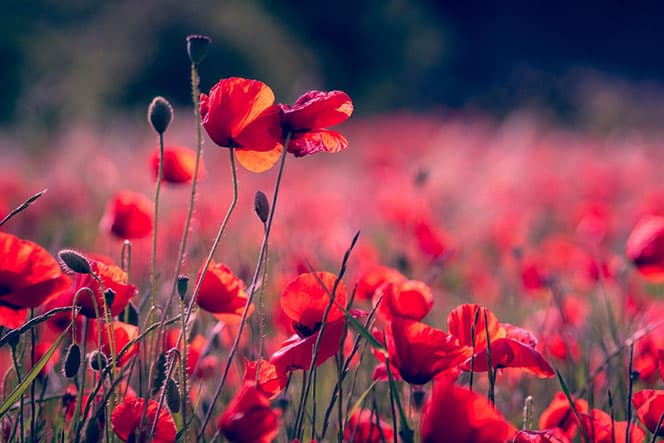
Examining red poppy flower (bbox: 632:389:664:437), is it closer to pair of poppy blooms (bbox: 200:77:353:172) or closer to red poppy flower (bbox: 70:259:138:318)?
pair of poppy blooms (bbox: 200:77:353:172)

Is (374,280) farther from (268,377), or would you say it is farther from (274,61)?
(274,61)

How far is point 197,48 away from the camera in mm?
833

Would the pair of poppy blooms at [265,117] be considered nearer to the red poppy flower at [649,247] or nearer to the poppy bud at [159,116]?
the poppy bud at [159,116]

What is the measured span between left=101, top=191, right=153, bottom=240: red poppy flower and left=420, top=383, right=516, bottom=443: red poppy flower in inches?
31.0

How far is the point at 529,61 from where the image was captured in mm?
19891

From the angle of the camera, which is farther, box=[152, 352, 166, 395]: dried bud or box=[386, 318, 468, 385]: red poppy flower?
box=[152, 352, 166, 395]: dried bud

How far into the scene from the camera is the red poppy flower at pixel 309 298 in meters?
0.85

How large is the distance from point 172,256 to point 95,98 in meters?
9.90

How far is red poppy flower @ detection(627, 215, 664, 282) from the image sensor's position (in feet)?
4.51

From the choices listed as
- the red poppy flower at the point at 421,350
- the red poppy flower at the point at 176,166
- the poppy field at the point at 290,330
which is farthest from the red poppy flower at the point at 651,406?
the red poppy flower at the point at 176,166

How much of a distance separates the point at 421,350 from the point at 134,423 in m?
0.30

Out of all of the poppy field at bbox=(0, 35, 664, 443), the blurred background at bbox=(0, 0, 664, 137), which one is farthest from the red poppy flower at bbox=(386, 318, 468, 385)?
the blurred background at bbox=(0, 0, 664, 137)

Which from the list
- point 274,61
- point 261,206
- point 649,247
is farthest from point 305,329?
point 274,61

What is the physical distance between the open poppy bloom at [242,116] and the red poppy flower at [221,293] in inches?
6.3
